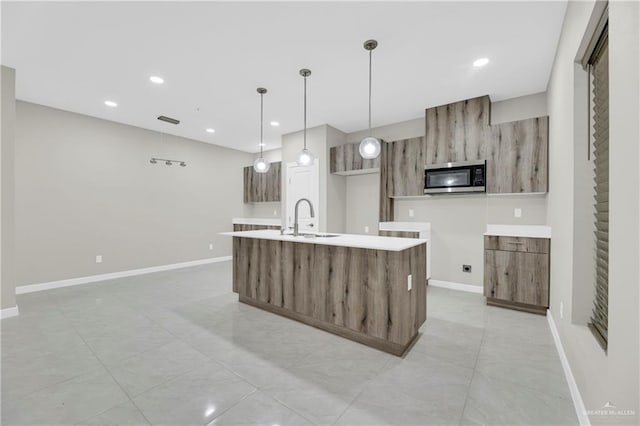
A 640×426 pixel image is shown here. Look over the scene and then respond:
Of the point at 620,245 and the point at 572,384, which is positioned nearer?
the point at 620,245

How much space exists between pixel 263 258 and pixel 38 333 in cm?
225

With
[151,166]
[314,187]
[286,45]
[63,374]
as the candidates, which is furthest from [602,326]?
[151,166]

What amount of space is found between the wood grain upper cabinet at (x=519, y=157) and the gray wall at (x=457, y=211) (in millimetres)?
342

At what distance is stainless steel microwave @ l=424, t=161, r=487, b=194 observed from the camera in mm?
3721

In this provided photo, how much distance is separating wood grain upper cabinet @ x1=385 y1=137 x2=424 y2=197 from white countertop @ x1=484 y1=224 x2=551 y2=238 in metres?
1.10

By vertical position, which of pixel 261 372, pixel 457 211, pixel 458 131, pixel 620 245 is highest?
pixel 458 131

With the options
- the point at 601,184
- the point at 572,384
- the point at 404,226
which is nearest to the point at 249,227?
the point at 404,226

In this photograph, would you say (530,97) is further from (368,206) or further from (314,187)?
(314,187)

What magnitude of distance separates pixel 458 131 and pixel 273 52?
2.75 metres

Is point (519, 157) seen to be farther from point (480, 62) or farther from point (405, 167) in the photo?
point (405, 167)

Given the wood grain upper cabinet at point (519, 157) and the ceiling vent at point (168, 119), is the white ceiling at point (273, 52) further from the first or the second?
the wood grain upper cabinet at point (519, 157)

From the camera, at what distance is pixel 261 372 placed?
2.02m

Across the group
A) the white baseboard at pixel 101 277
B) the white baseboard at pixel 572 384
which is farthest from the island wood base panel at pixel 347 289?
the white baseboard at pixel 101 277

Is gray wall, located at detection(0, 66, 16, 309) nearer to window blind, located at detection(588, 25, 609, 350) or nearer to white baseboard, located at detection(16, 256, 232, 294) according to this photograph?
white baseboard, located at detection(16, 256, 232, 294)
